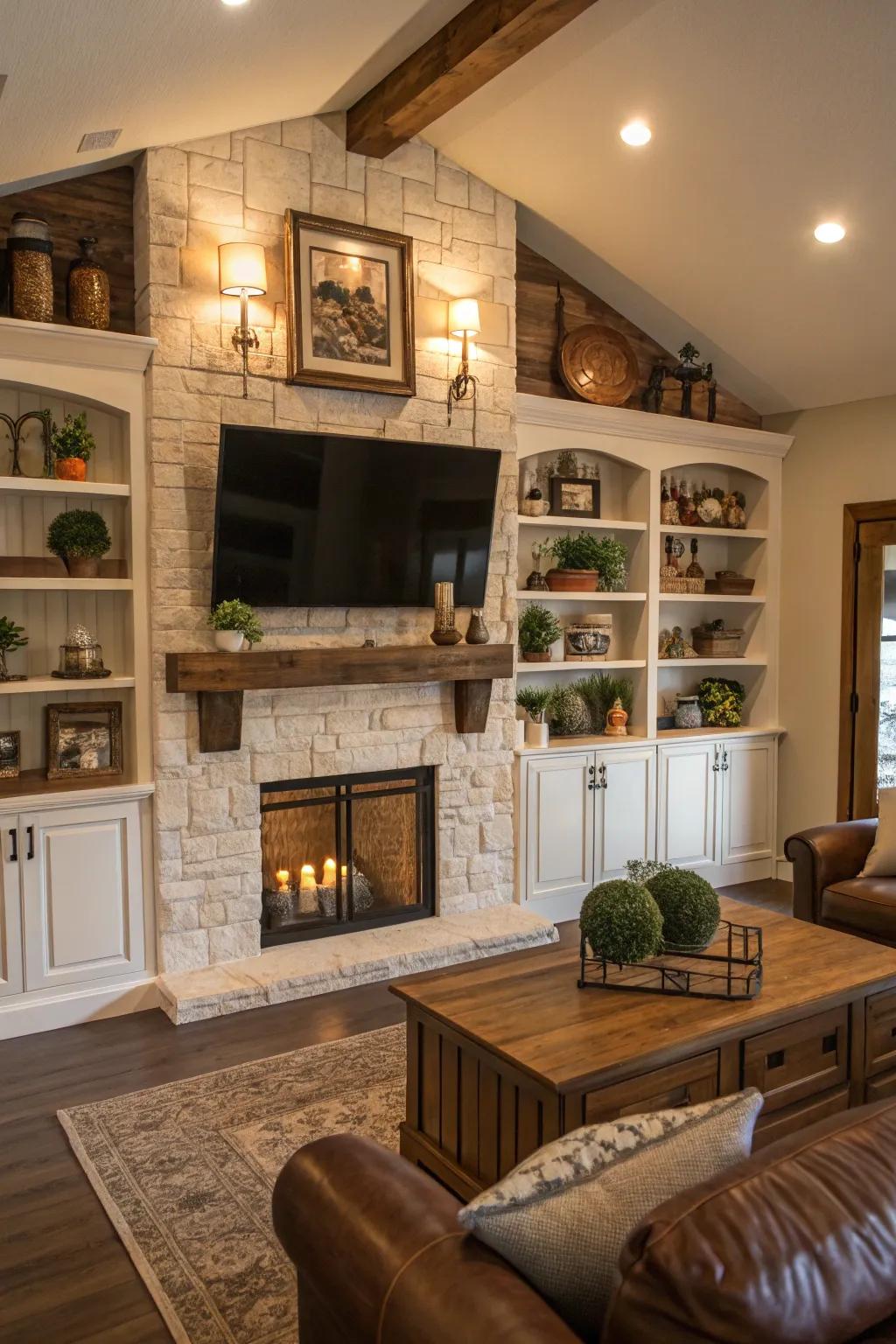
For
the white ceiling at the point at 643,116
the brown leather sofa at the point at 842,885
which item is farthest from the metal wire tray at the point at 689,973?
the white ceiling at the point at 643,116

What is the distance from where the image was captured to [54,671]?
13.4 ft

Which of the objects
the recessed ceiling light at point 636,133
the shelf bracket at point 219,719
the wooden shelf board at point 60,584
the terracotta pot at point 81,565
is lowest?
the shelf bracket at point 219,719

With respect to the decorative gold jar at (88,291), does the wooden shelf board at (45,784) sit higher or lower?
lower

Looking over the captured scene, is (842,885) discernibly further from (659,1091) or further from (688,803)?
(659,1091)

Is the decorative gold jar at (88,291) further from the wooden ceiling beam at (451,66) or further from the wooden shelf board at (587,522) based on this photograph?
the wooden shelf board at (587,522)

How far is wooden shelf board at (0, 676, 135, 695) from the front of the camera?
3.84 meters

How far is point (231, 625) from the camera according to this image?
4035 millimetres

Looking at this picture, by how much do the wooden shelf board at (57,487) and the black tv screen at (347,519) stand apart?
1.33 ft

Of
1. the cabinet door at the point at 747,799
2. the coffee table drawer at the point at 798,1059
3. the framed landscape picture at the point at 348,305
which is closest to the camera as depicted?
the coffee table drawer at the point at 798,1059

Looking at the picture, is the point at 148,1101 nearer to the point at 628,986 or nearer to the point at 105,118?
the point at 628,986

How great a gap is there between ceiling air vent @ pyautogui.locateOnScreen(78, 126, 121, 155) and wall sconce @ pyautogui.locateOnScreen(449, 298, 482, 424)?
1.56 meters

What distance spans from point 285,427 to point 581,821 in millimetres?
2424

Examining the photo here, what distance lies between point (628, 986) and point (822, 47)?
312cm

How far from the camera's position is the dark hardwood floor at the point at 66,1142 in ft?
7.57
